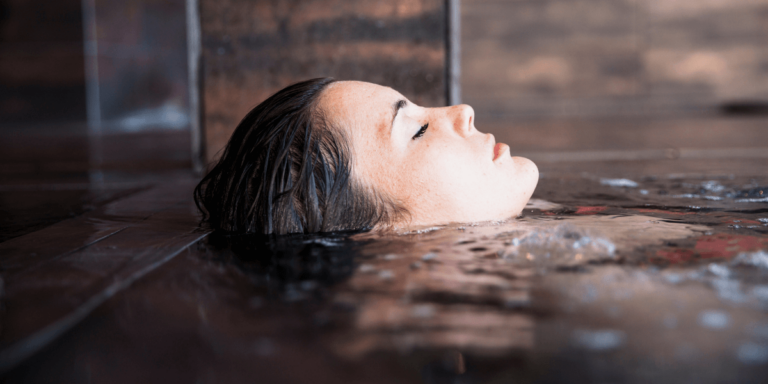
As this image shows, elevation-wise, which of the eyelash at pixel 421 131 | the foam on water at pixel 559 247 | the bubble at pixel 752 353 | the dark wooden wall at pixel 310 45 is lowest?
the bubble at pixel 752 353

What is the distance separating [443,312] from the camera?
3.18 ft

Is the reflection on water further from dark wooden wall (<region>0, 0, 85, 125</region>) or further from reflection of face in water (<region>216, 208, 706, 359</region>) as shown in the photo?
dark wooden wall (<region>0, 0, 85, 125</region>)

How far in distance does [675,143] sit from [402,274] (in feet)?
14.9

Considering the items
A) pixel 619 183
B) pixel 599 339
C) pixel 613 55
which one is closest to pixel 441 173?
pixel 599 339

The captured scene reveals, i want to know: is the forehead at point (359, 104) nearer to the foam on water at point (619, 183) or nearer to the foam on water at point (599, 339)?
the foam on water at point (599, 339)

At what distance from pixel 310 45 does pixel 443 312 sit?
119 inches

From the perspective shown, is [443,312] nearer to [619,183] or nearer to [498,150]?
[498,150]

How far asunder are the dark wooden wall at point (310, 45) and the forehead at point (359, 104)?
2.08m

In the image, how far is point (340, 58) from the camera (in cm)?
375

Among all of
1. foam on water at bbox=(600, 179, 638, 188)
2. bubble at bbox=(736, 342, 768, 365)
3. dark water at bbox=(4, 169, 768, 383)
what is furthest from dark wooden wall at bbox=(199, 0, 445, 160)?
bubble at bbox=(736, 342, 768, 365)

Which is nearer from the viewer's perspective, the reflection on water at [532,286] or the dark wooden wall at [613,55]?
the reflection on water at [532,286]

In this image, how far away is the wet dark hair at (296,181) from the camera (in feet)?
5.20

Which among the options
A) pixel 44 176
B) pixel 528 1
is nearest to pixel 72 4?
pixel 44 176

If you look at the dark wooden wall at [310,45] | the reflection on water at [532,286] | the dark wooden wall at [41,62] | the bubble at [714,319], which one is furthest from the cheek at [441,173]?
the dark wooden wall at [41,62]
